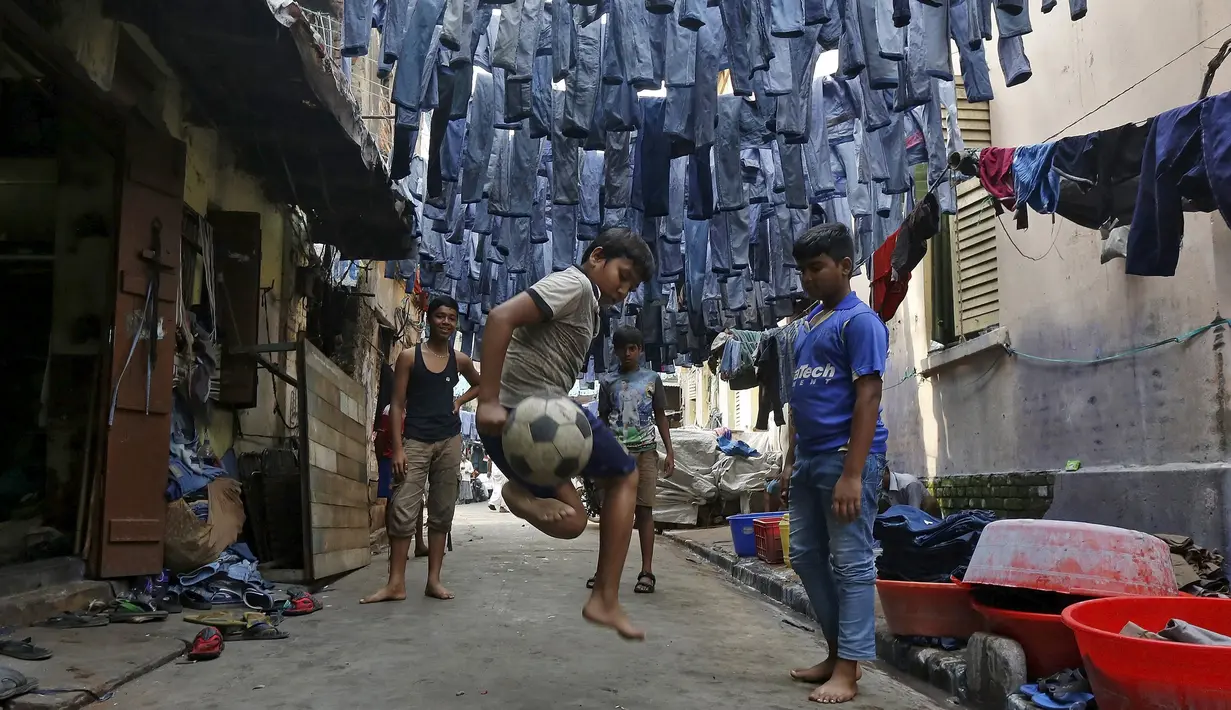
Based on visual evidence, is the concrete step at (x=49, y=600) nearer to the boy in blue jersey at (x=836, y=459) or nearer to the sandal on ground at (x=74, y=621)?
the sandal on ground at (x=74, y=621)

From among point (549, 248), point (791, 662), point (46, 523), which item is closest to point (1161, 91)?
point (791, 662)

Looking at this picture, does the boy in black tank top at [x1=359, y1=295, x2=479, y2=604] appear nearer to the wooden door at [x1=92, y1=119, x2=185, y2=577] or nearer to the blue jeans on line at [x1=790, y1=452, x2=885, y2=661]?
the wooden door at [x1=92, y1=119, x2=185, y2=577]

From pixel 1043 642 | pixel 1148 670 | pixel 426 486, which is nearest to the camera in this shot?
pixel 1148 670

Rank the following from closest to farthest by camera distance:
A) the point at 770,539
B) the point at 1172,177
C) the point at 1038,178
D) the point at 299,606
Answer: the point at 1172,177 → the point at 1038,178 → the point at 299,606 → the point at 770,539

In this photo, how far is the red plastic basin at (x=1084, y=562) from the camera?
334 centimetres

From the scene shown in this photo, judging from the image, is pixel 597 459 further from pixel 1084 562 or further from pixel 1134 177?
pixel 1134 177

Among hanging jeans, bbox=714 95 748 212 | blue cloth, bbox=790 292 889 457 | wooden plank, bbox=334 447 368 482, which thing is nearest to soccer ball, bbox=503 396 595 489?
blue cloth, bbox=790 292 889 457

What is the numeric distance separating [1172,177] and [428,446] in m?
4.57

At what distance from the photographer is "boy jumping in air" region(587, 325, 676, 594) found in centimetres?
624

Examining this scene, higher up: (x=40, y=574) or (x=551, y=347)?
(x=551, y=347)

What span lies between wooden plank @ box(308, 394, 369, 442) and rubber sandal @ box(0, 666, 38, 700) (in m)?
3.29

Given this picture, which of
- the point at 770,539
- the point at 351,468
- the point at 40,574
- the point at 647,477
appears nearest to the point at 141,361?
the point at 40,574

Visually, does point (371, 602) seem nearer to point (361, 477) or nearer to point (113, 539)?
point (113, 539)

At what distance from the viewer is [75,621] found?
163 inches
